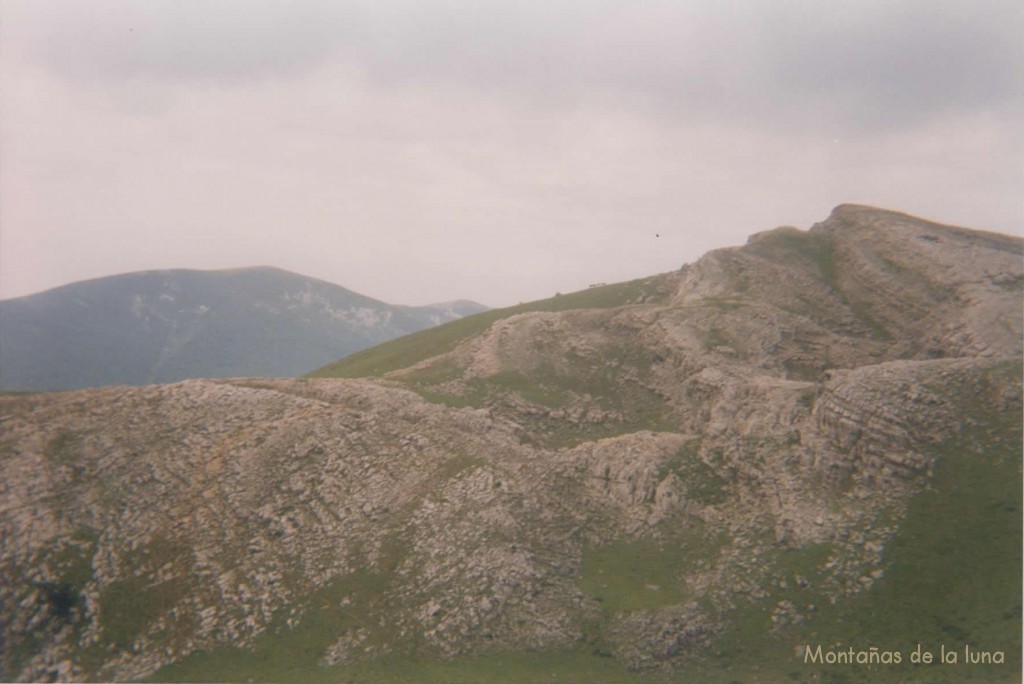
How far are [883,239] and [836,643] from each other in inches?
2221

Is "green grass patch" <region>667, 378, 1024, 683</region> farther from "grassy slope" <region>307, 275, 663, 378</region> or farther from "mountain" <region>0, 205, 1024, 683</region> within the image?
"grassy slope" <region>307, 275, 663, 378</region>

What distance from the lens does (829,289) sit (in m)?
82.3

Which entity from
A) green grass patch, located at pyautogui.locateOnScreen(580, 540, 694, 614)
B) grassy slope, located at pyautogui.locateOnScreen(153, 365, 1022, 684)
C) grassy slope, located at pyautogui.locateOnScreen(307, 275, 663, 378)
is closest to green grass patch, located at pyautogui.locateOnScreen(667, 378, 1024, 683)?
grassy slope, located at pyautogui.locateOnScreen(153, 365, 1022, 684)

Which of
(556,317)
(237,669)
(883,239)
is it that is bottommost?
(237,669)

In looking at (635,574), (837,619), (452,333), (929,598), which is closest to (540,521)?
(635,574)

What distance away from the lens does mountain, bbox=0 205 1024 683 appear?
43.5m

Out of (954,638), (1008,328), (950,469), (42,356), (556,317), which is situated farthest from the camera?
(42,356)

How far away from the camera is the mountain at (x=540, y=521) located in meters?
43.5

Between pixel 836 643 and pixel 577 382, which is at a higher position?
pixel 577 382

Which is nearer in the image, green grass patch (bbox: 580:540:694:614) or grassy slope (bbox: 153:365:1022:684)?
grassy slope (bbox: 153:365:1022:684)

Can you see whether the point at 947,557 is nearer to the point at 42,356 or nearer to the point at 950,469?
the point at 950,469

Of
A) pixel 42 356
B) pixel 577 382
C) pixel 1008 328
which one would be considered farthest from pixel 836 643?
pixel 42 356

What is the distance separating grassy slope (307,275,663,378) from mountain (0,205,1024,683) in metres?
11.9

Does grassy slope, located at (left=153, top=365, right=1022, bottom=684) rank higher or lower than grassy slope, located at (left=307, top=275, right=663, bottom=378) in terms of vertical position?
lower
